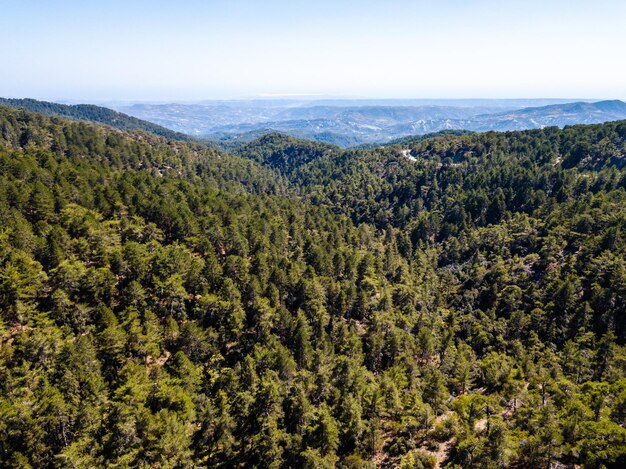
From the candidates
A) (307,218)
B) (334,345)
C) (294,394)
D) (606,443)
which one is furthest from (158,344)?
(307,218)

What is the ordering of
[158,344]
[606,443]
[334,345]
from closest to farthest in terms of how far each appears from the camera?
[606,443]
[158,344]
[334,345]

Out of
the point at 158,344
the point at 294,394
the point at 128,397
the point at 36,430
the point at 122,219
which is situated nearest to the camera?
the point at 36,430

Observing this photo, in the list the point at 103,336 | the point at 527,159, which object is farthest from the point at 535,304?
the point at 527,159

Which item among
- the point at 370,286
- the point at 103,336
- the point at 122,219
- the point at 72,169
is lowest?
the point at 370,286

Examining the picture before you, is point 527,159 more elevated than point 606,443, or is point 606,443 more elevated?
point 527,159

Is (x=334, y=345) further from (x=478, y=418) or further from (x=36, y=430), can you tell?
(x=36, y=430)

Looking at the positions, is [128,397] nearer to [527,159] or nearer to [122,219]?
[122,219]

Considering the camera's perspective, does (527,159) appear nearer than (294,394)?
No
